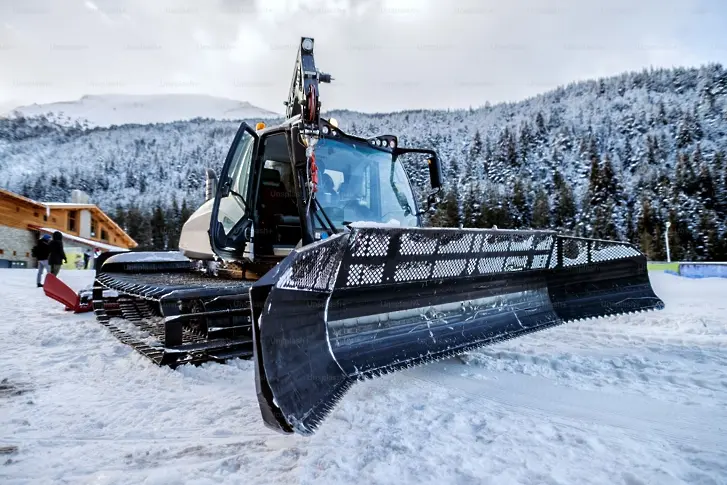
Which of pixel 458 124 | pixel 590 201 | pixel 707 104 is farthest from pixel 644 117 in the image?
pixel 590 201

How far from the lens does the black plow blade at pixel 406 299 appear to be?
→ 212 cm

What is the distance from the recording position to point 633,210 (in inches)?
2331

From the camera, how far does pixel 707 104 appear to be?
117438 mm

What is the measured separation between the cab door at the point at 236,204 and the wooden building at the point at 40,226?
79.5 feet

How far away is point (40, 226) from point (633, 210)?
66751mm

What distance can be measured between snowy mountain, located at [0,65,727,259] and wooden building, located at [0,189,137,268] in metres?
19.1

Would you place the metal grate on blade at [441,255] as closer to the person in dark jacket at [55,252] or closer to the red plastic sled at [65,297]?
the red plastic sled at [65,297]

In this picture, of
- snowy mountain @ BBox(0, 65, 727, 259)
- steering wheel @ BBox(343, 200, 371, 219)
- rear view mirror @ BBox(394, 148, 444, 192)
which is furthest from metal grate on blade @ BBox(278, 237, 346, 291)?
snowy mountain @ BBox(0, 65, 727, 259)

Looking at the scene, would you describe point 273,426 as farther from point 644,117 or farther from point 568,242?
point 644,117

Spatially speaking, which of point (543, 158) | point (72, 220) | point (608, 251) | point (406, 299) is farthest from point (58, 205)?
point (543, 158)

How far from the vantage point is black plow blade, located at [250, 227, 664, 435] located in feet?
6.96

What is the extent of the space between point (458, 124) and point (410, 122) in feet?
61.6

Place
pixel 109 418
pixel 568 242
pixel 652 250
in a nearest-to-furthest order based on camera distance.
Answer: pixel 109 418 < pixel 568 242 < pixel 652 250

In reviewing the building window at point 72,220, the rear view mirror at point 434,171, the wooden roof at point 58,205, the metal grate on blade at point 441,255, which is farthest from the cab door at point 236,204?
the building window at point 72,220
